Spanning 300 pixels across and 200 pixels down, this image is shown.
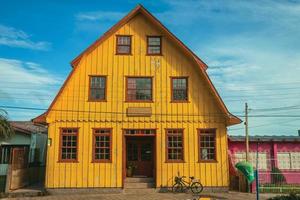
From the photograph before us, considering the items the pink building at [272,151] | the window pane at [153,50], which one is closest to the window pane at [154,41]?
the window pane at [153,50]

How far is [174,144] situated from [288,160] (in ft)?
32.7

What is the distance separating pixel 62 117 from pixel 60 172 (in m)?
3.04

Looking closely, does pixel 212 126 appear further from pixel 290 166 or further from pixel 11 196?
pixel 11 196

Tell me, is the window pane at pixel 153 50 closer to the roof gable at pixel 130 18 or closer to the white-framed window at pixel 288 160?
the roof gable at pixel 130 18

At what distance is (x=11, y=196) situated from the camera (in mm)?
17672

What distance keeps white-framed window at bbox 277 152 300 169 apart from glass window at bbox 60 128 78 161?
47.5ft

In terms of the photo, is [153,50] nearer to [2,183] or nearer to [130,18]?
[130,18]

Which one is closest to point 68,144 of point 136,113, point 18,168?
point 18,168

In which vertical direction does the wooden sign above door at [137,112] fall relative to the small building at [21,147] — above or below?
above

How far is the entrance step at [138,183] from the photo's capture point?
1936 centimetres

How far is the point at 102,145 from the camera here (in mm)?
19422

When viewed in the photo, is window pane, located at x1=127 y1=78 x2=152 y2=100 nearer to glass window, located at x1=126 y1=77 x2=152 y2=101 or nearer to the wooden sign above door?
glass window, located at x1=126 y1=77 x2=152 y2=101

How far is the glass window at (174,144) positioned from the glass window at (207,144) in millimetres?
1147

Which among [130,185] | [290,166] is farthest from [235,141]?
[130,185]
